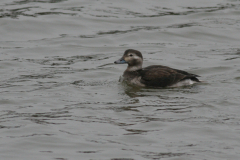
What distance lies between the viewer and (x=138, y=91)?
12352 millimetres

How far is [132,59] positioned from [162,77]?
1060 mm

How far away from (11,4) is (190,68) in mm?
7830

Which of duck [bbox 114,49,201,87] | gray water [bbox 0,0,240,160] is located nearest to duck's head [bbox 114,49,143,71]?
duck [bbox 114,49,201,87]

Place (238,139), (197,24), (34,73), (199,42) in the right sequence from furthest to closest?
(197,24) < (199,42) < (34,73) < (238,139)

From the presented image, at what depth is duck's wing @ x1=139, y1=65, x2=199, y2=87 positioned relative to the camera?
489 inches

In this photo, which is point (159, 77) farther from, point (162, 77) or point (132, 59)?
point (132, 59)

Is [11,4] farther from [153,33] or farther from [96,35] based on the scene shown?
[153,33]

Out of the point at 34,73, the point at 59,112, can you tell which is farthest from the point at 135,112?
the point at 34,73

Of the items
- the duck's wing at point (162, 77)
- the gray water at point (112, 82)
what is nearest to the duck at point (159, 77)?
the duck's wing at point (162, 77)

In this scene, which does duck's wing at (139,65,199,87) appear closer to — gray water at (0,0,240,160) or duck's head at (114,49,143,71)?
gray water at (0,0,240,160)

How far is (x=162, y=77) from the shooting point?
1243 centimetres

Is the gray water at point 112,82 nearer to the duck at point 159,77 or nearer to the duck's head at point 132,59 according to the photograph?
the duck at point 159,77

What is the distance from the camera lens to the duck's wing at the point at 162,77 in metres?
12.4

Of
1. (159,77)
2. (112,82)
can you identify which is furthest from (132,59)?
(159,77)
